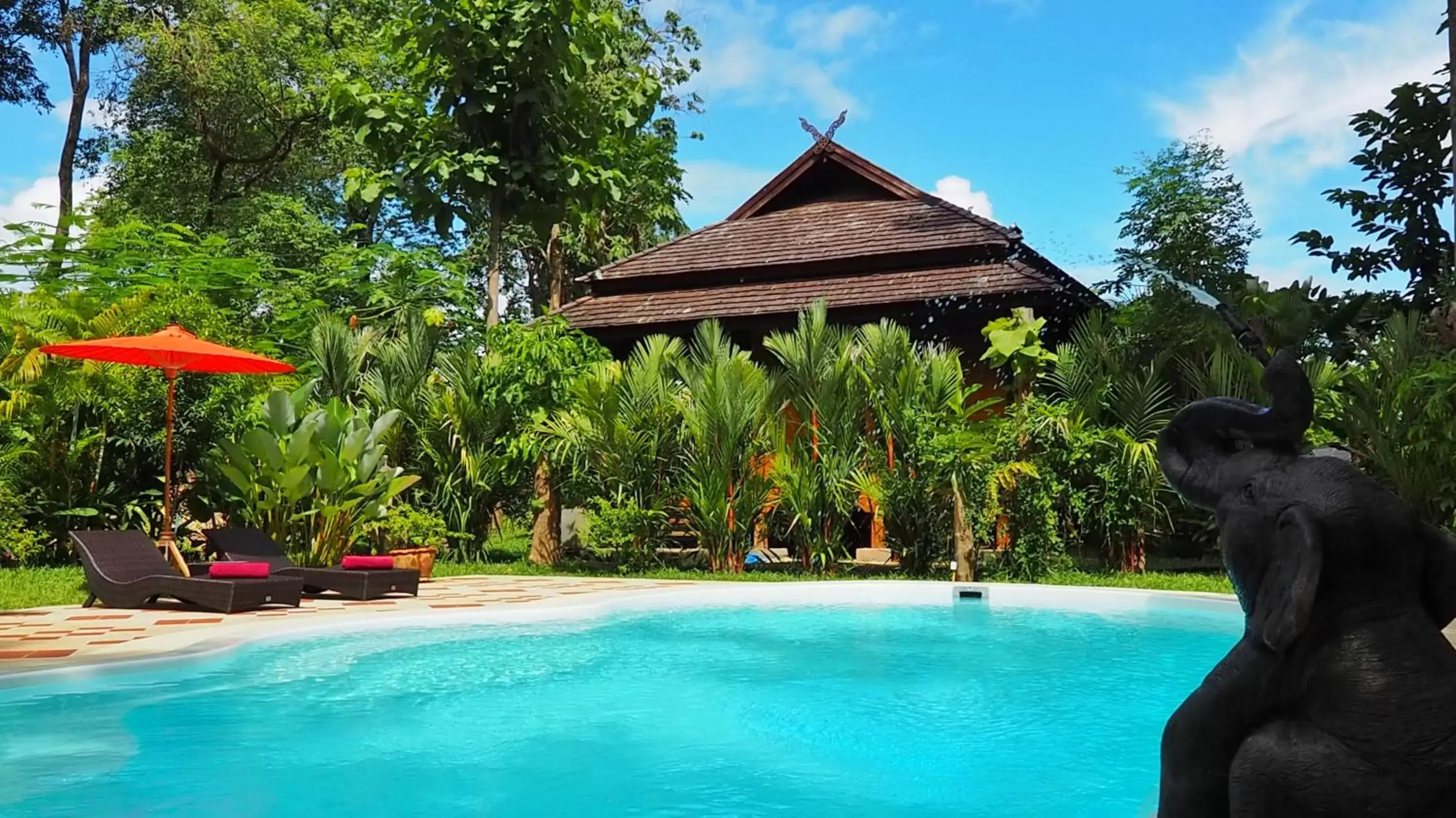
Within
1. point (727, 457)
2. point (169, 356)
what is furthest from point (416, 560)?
point (727, 457)

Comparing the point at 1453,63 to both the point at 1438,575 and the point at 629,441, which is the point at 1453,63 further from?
the point at 1438,575

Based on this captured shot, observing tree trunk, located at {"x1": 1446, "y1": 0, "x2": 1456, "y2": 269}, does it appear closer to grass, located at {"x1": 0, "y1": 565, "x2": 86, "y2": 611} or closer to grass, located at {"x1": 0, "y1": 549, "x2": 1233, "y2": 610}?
grass, located at {"x1": 0, "y1": 549, "x2": 1233, "y2": 610}

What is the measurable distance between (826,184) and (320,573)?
12887 mm

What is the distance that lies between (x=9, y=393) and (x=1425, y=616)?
42.4 ft

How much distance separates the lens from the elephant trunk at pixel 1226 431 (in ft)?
5.69

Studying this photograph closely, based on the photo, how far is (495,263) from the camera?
560 inches

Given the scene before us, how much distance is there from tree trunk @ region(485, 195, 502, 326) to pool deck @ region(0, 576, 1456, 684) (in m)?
4.57

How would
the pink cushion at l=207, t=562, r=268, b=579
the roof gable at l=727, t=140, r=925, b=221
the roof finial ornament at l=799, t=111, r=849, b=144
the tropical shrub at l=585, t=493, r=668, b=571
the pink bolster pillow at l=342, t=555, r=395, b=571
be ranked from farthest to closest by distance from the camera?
the roof gable at l=727, t=140, r=925, b=221 < the roof finial ornament at l=799, t=111, r=849, b=144 < the tropical shrub at l=585, t=493, r=668, b=571 < the pink bolster pillow at l=342, t=555, r=395, b=571 < the pink cushion at l=207, t=562, r=268, b=579

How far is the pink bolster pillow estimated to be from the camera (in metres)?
9.21


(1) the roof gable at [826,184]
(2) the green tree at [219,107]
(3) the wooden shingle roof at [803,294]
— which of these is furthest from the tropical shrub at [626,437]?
(2) the green tree at [219,107]

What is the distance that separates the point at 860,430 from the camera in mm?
11586

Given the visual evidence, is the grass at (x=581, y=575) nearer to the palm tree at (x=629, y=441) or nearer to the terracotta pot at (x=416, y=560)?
the terracotta pot at (x=416, y=560)

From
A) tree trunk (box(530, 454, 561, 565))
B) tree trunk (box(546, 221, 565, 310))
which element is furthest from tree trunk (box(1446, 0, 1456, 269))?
tree trunk (box(546, 221, 565, 310))

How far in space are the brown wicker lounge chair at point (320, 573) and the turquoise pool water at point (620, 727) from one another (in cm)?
170
